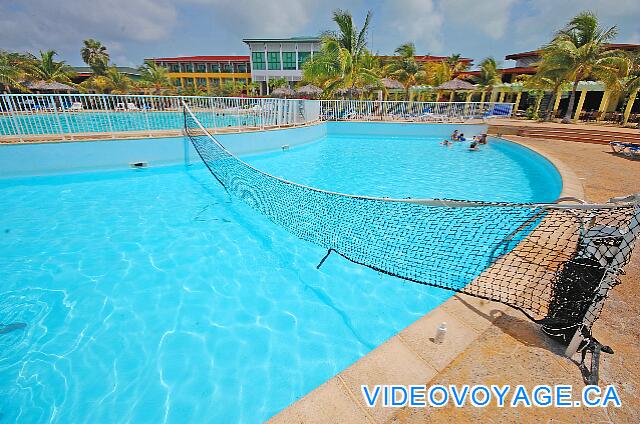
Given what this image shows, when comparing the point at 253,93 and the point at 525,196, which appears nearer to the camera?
the point at 525,196

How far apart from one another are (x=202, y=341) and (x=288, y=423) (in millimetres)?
2218

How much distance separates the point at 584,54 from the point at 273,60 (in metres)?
47.5

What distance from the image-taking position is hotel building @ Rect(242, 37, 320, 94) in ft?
176

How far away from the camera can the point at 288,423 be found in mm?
2352

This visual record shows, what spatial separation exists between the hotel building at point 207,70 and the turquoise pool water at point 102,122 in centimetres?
5632

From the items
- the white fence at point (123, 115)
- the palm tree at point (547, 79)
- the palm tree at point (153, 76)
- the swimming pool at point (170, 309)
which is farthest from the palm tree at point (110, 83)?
the palm tree at point (547, 79)

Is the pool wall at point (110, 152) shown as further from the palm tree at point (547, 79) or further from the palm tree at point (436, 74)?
the palm tree at point (436, 74)

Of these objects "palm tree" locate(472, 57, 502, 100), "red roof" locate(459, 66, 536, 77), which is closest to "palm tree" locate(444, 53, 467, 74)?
"red roof" locate(459, 66, 536, 77)

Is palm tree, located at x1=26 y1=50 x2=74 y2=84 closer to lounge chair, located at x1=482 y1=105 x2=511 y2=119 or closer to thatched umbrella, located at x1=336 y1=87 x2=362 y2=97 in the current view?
thatched umbrella, located at x1=336 y1=87 x2=362 y2=97

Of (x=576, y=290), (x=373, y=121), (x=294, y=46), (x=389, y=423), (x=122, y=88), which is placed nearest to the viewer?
(x=389, y=423)

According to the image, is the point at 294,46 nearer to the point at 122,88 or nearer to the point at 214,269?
the point at 122,88

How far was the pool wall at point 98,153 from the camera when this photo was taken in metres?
9.98

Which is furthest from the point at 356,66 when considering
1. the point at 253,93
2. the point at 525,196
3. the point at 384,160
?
the point at 253,93

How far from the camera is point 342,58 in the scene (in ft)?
72.0
